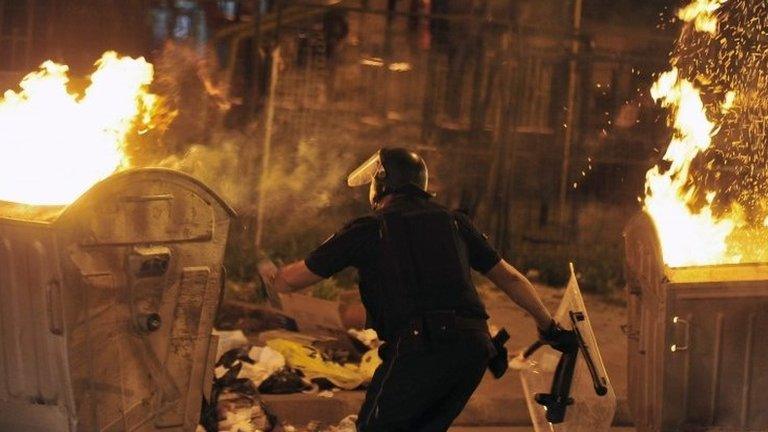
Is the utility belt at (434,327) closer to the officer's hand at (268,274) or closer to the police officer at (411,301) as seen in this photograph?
the police officer at (411,301)

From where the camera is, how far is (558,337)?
5.25 meters

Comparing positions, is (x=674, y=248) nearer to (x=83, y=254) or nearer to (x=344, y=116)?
(x=83, y=254)

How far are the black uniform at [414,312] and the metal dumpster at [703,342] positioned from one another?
4.82 ft

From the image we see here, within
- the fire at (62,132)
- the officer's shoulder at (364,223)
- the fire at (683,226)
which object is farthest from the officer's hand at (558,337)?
the fire at (62,132)

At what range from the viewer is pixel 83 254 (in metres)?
5.05

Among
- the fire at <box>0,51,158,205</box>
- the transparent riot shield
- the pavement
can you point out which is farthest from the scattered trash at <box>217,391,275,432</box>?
the transparent riot shield

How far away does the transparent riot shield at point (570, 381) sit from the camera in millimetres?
5469

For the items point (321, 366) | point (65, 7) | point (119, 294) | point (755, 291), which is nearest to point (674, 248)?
point (755, 291)

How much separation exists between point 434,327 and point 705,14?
6.32 meters

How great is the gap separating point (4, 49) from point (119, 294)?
5663 mm

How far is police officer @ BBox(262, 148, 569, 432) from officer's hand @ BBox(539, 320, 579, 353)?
1.46ft

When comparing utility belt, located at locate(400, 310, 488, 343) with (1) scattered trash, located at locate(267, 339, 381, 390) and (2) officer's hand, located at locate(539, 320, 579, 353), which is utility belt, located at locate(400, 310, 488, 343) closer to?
(2) officer's hand, located at locate(539, 320, 579, 353)

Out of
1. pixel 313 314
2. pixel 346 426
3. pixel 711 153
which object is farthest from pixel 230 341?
pixel 711 153

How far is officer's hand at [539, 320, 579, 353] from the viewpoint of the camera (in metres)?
5.23
